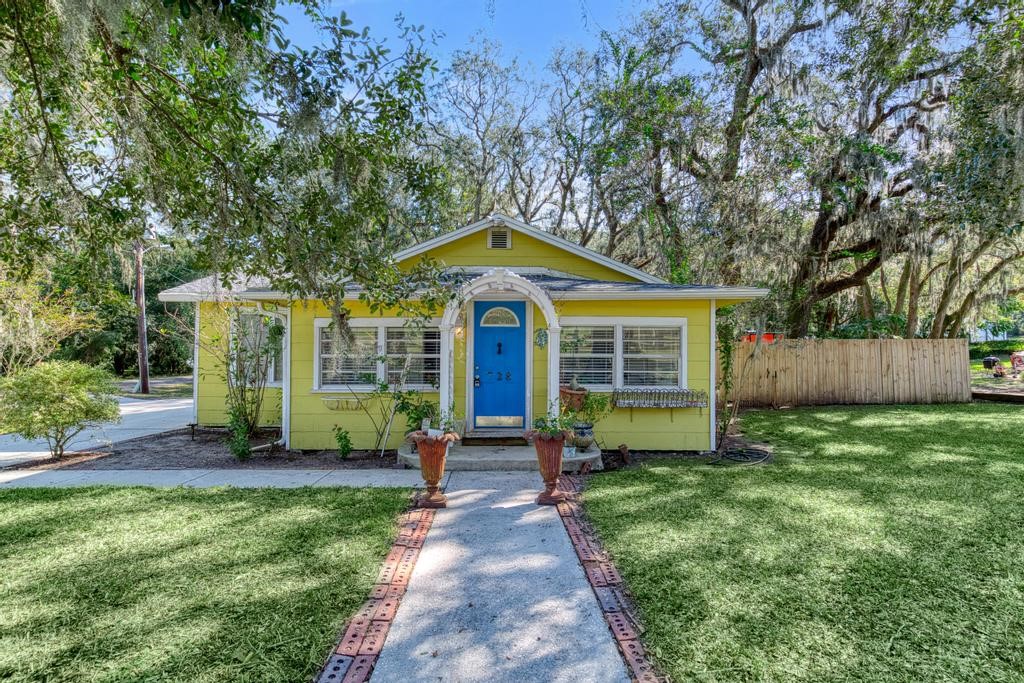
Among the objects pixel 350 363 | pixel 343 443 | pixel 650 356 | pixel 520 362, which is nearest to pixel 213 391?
pixel 350 363

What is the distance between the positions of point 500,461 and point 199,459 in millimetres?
4541

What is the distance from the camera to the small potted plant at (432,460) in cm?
519

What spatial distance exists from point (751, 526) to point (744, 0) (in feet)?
40.0

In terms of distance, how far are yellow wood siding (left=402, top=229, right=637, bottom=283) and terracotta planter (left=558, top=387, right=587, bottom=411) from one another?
275 centimetres

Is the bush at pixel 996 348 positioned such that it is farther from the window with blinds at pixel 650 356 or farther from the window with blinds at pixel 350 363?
the window with blinds at pixel 350 363

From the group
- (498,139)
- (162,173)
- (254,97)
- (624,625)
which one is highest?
(498,139)

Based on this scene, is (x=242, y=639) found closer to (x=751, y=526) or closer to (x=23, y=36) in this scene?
(x=751, y=526)

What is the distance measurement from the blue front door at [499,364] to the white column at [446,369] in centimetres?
66

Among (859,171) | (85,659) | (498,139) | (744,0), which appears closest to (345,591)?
(85,659)

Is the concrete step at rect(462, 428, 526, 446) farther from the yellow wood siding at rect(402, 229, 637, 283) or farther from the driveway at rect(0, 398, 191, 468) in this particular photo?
the driveway at rect(0, 398, 191, 468)

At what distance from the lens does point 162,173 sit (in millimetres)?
4270

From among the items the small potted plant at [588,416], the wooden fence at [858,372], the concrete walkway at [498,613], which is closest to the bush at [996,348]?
the wooden fence at [858,372]

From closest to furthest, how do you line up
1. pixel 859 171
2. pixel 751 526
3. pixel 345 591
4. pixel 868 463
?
pixel 345 591 → pixel 751 526 → pixel 868 463 → pixel 859 171

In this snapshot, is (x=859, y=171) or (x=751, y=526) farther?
(x=859, y=171)
